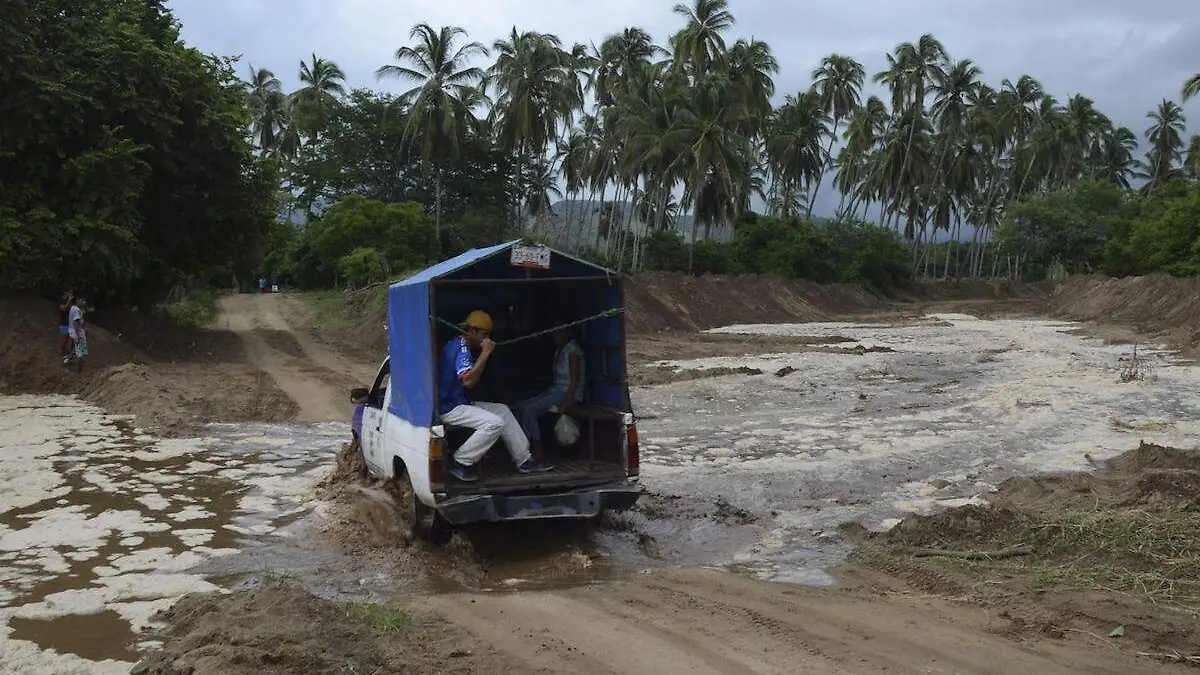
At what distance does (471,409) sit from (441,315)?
2000mm

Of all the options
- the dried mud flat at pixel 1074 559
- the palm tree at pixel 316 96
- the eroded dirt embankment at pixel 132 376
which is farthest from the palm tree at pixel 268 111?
the dried mud flat at pixel 1074 559

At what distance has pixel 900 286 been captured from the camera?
73625 millimetres

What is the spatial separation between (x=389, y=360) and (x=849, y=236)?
63908 millimetres

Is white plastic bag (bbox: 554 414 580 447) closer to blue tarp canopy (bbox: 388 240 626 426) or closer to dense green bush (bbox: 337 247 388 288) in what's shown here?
blue tarp canopy (bbox: 388 240 626 426)

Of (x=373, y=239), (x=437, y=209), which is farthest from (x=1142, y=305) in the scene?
(x=373, y=239)

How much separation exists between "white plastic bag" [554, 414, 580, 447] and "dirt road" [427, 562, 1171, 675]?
6.68 ft

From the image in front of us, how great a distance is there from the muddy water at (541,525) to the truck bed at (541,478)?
1.71 ft

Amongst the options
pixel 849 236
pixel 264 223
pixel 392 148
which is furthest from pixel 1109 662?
pixel 849 236

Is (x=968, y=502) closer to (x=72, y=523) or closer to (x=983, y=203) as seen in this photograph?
(x=72, y=523)

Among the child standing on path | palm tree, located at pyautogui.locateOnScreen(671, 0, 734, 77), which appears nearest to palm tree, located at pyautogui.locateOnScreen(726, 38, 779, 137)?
palm tree, located at pyautogui.locateOnScreen(671, 0, 734, 77)

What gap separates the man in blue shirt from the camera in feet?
25.2

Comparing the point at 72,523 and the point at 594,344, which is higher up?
the point at 594,344

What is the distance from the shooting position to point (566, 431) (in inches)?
344

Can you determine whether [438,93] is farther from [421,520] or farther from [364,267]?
[421,520]
